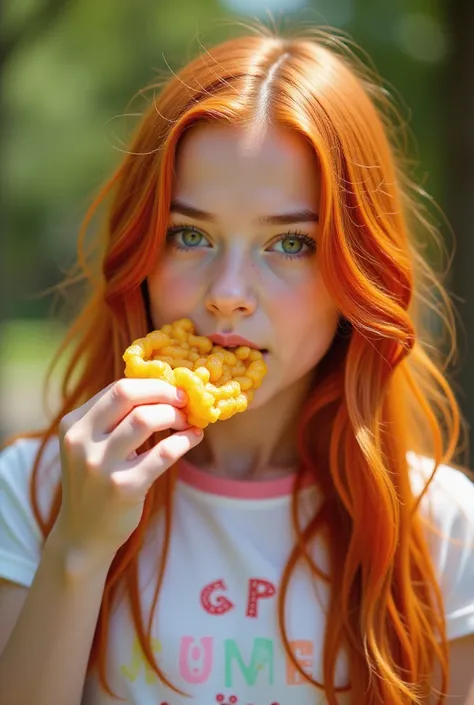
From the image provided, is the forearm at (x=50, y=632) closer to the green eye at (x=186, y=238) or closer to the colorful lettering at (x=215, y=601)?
the colorful lettering at (x=215, y=601)

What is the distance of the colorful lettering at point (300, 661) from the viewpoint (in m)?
1.99

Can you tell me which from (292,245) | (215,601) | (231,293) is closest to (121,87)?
(292,245)

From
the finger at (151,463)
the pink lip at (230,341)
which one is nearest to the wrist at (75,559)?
the finger at (151,463)

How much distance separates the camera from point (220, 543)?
212 centimetres

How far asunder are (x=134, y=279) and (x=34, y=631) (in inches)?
32.2

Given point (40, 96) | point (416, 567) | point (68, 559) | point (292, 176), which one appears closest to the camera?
point (68, 559)

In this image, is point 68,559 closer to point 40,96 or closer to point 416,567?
point 416,567

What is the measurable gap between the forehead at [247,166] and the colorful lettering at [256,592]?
2.96ft

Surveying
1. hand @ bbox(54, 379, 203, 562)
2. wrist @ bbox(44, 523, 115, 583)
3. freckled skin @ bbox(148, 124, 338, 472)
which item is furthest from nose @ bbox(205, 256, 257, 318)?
wrist @ bbox(44, 523, 115, 583)

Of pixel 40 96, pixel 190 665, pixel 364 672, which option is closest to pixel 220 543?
pixel 190 665

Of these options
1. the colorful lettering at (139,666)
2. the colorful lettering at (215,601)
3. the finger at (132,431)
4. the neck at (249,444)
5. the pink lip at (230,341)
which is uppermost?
the pink lip at (230,341)

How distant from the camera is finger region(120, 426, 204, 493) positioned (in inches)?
67.1

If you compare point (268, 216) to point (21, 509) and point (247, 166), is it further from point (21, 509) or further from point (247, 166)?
point (21, 509)

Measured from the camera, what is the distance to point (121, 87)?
8953mm
